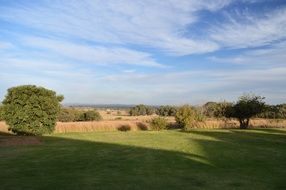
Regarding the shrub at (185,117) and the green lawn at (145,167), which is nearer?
the green lawn at (145,167)

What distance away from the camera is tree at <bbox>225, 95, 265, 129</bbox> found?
44.1m

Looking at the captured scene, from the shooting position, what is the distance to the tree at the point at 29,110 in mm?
31891

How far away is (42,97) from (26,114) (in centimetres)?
176

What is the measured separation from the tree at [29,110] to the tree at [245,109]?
20.0 m

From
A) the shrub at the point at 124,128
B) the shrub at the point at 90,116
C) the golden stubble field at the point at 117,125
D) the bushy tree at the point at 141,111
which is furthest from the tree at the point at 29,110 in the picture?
the bushy tree at the point at 141,111

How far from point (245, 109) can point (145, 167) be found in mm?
29584

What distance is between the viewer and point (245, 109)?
44125 mm

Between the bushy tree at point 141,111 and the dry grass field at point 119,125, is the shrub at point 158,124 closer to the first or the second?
the dry grass field at point 119,125

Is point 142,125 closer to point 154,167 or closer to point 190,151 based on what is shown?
point 190,151

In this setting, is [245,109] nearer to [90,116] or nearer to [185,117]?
[185,117]

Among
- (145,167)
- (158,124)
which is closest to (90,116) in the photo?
(158,124)

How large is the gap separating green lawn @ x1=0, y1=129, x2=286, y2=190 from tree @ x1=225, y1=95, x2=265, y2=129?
19966mm

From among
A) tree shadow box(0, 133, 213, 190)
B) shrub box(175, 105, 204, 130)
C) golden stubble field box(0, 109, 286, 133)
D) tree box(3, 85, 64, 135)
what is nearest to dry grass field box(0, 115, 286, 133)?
golden stubble field box(0, 109, 286, 133)

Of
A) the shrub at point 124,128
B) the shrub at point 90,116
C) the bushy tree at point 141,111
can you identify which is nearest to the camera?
the shrub at point 124,128
